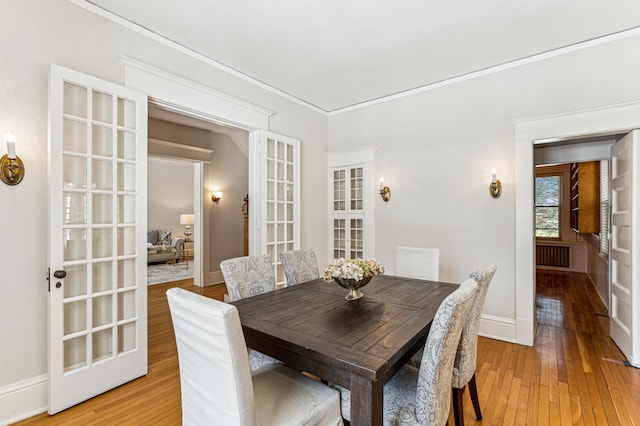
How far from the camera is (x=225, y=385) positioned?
1150mm

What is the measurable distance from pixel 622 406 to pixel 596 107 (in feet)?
8.00

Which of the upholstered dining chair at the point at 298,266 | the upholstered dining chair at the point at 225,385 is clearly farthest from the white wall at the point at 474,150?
the upholstered dining chair at the point at 225,385

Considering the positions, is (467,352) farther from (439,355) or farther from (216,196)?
(216,196)

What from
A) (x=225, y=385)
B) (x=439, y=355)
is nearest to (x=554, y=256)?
(x=439, y=355)

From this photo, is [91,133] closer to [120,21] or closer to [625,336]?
[120,21]

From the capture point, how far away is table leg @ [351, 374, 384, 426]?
1.22 meters

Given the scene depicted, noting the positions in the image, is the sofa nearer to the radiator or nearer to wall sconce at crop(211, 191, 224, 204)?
wall sconce at crop(211, 191, 224, 204)

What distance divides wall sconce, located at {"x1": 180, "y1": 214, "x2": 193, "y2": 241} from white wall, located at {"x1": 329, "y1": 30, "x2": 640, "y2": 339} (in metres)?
6.79

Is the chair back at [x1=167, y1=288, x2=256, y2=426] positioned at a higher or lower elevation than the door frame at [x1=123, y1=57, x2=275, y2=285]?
lower

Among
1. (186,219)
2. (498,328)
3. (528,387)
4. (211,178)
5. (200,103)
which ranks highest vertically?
(200,103)

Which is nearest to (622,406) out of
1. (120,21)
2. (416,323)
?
(416,323)

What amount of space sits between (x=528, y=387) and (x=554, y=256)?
6423 millimetres

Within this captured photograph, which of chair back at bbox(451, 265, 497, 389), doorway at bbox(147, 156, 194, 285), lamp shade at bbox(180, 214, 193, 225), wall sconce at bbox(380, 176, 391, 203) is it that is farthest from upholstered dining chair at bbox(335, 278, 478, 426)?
lamp shade at bbox(180, 214, 193, 225)

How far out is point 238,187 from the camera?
6266 millimetres
